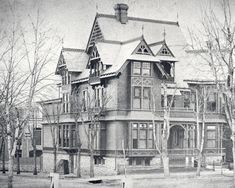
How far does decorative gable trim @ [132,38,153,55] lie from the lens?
122 ft

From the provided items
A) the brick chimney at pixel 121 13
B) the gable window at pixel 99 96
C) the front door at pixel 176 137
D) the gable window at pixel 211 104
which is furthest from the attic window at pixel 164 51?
the front door at pixel 176 137

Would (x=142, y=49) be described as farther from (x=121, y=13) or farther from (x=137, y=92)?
(x=121, y=13)

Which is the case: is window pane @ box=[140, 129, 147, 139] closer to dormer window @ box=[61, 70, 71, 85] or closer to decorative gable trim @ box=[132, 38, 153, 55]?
decorative gable trim @ box=[132, 38, 153, 55]

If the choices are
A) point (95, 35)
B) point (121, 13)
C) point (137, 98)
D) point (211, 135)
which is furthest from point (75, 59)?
point (211, 135)

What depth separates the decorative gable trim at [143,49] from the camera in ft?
122

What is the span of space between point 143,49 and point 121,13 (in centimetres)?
537

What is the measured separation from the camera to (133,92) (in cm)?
3800

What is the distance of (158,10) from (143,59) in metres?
13.0

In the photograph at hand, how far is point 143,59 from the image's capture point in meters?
37.4

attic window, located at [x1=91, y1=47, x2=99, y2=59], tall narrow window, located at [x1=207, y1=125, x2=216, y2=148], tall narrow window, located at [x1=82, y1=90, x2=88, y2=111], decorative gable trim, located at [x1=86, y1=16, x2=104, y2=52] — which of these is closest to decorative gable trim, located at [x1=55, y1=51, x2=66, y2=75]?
decorative gable trim, located at [x1=86, y1=16, x2=104, y2=52]

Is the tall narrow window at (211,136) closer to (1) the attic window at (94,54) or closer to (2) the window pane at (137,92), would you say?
(2) the window pane at (137,92)

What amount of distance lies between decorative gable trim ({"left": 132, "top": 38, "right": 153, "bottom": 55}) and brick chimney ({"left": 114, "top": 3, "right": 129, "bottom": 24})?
5.20 m

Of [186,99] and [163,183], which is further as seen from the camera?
[186,99]

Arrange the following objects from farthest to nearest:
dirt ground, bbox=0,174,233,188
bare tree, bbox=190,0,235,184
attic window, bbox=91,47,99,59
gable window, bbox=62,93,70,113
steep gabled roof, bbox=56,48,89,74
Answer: gable window, bbox=62,93,70,113, steep gabled roof, bbox=56,48,89,74, attic window, bbox=91,47,99,59, dirt ground, bbox=0,174,233,188, bare tree, bbox=190,0,235,184
